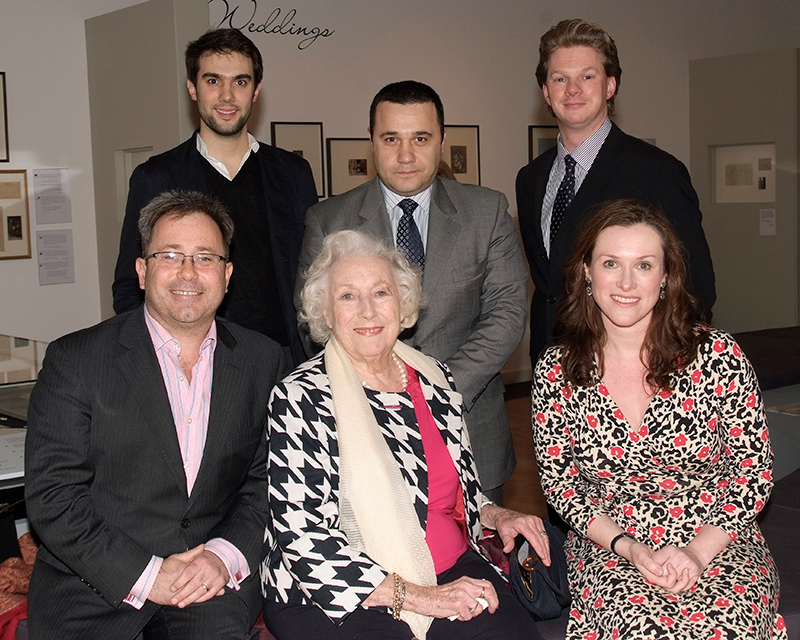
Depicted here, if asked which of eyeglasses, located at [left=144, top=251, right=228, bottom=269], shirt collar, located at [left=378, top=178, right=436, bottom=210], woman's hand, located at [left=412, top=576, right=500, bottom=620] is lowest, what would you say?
woman's hand, located at [left=412, top=576, right=500, bottom=620]

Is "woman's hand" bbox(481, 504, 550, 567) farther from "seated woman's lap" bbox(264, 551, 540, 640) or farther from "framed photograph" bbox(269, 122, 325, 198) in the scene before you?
"framed photograph" bbox(269, 122, 325, 198)

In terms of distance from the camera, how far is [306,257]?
293 centimetres

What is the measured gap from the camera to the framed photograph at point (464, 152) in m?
7.43

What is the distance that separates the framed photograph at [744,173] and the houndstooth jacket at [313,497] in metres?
6.92

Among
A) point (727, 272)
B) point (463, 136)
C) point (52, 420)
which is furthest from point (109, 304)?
point (727, 272)

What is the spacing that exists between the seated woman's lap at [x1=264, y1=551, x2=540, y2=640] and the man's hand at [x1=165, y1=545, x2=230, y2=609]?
149 millimetres

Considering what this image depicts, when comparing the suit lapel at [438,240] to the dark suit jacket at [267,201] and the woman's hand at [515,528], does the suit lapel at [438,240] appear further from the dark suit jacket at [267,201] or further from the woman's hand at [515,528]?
the woman's hand at [515,528]

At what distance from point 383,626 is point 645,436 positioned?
3.00 ft

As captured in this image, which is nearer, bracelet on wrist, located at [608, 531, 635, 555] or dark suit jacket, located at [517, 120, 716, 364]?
bracelet on wrist, located at [608, 531, 635, 555]

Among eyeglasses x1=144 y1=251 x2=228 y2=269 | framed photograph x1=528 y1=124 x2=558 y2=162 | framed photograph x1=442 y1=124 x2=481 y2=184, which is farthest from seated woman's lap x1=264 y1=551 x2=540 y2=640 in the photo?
framed photograph x1=528 y1=124 x2=558 y2=162

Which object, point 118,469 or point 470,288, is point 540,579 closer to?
point 470,288

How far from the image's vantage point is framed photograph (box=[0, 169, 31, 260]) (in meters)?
5.51

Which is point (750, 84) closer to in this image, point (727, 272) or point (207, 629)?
point (727, 272)

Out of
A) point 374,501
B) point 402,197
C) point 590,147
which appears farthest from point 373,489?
point 590,147
